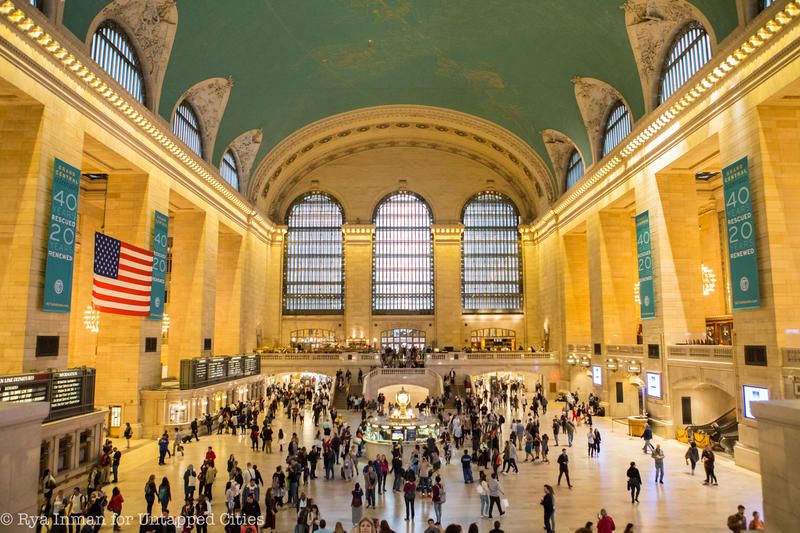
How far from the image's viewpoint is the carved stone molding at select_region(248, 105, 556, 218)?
3572 cm

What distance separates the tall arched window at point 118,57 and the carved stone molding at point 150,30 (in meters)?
0.21

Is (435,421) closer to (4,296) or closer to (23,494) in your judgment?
(4,296)

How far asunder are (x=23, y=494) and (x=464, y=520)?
771cm

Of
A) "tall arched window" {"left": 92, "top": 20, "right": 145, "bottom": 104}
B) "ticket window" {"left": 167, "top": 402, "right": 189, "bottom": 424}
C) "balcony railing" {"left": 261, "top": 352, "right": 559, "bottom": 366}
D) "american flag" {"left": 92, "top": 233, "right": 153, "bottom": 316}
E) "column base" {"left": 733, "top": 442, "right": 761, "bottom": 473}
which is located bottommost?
"column base" {"left": 733, "top": 442, "right": 761, "bottom": 473}

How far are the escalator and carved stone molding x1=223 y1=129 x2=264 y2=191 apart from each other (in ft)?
82.4

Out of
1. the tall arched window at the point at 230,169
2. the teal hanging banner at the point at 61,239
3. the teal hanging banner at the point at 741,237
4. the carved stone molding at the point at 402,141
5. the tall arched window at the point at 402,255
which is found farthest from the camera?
the tall arched window at the point at 402,255

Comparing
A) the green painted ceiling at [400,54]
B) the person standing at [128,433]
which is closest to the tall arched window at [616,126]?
the green painted ceiling at [400,54]

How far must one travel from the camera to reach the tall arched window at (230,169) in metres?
30.6

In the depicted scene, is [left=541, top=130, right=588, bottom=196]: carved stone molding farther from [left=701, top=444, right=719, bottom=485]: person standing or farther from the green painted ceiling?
[left=701, top=444, right=719, bottom=485]: person standing

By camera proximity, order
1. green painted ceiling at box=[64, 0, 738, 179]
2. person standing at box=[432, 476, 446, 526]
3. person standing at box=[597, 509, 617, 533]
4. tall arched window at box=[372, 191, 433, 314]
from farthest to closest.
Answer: tall arched window at box=[372, 191, 433, 314] < green painted ceiling at box=[64, 0, 738, 179] < person standing at box=[432, 476, 446, 526] < person standing at box=[597, 509, 617, 533]

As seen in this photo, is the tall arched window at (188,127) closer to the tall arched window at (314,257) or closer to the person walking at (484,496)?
the tall arched window at (314,257)

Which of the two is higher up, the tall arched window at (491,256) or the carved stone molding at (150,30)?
the carved stone molding at (150,30)

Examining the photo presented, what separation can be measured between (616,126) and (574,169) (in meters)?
7.03

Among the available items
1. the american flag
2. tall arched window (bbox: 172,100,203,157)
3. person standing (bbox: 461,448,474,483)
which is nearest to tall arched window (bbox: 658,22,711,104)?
person standing (bbox: 461,448,474,483)
